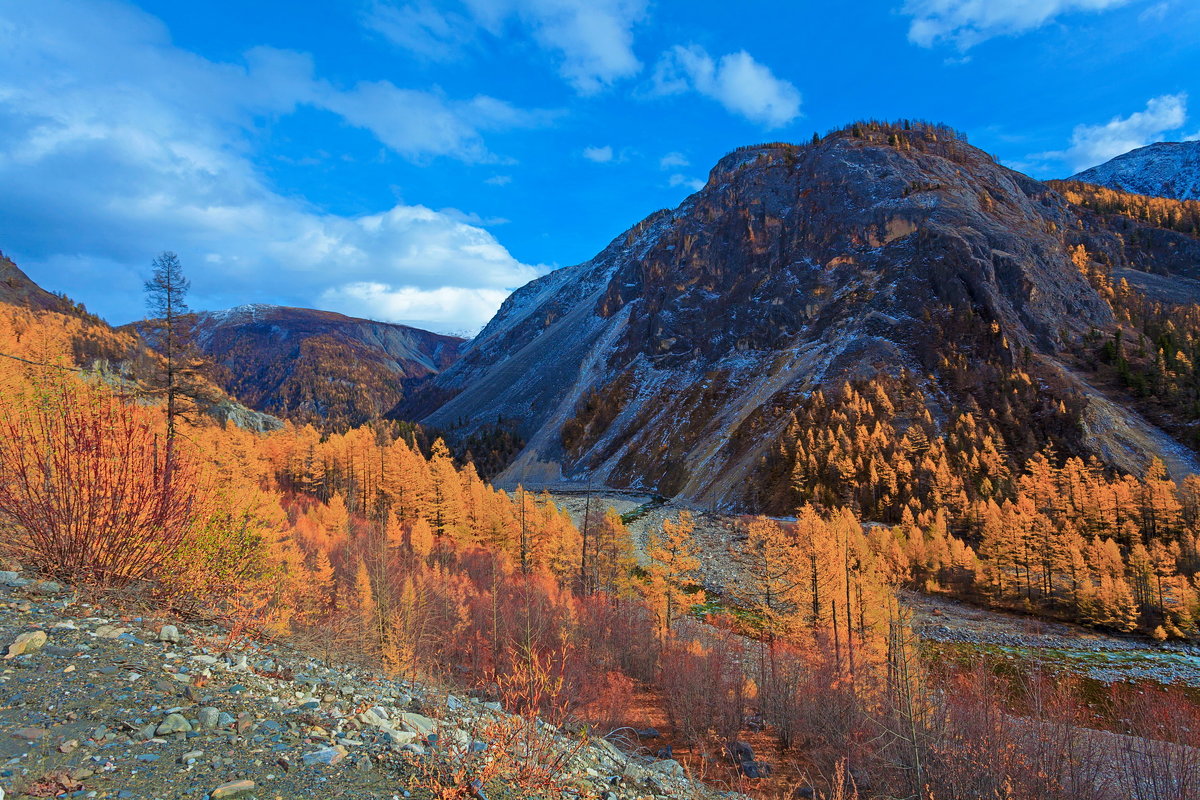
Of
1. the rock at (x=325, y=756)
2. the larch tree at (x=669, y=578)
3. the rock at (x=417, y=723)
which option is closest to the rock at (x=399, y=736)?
the rock at (x=417, y=723)

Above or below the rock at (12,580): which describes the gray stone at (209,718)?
below

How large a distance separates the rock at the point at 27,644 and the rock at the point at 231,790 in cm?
373

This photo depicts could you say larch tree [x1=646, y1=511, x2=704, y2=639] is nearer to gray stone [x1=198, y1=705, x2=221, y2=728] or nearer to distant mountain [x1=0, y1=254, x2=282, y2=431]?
gray stone [x1=198, y1=705, x2=221, y2=728]

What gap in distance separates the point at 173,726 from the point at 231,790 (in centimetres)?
129

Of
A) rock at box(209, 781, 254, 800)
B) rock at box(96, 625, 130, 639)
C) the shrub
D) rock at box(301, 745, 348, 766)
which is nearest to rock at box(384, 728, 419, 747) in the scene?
rock at box(301, 745, 348, 766)

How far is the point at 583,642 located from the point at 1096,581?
53.3 metres

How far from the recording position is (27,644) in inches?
245

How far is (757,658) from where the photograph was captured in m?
36.7

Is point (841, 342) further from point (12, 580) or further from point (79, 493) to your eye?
point (12, 580)

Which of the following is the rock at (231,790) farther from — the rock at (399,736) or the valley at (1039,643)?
the valley at (1039,643)

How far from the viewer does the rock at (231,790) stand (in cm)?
449

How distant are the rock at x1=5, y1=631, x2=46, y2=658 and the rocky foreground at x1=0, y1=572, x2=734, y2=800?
13 millimetres

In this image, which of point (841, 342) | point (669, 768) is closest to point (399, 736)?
point (669, 768)

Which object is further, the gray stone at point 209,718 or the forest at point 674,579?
the forest at point 674,579
